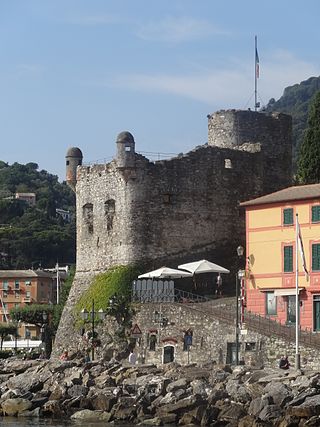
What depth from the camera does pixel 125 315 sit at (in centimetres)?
6244

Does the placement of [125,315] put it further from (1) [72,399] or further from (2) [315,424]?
(2) [315,424]

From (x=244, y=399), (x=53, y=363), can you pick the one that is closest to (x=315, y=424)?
(x=244, y=399)

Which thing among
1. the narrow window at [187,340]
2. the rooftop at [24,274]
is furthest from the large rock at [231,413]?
the rooftop at [24,274]

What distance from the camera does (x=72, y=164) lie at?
7069cm

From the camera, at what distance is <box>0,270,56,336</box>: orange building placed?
131 m

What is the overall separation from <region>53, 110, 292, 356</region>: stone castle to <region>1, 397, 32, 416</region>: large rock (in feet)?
49.5

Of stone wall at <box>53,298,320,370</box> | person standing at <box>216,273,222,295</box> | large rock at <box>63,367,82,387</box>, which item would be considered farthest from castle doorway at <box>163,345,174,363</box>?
person standing at <box>216,273,222,295</box>

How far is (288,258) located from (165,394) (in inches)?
501

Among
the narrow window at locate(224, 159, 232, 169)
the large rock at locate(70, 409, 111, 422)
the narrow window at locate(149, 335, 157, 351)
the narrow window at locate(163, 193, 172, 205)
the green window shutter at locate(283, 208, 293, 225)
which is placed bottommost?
the large rock at locate(70, 409, 111, 422)

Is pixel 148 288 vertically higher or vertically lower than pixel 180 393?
higher

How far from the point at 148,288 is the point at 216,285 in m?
5.18

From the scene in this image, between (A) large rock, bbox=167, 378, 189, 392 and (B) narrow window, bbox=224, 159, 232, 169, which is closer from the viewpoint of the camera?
(A) large rock, bbox=167, 378, 189, 392

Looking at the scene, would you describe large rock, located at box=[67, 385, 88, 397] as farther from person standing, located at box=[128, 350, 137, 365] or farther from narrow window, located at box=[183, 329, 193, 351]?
narrow window, located at box=[183, 329, 193, 351]

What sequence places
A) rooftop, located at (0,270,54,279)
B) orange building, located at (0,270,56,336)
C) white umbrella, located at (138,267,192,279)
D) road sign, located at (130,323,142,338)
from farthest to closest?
orange building, located at (0,270,56,336) < rooftop, located at (0,270,54,279) < white umbrella, located at (138,267,192,279) < road sign, located at (130,323,142,338)
